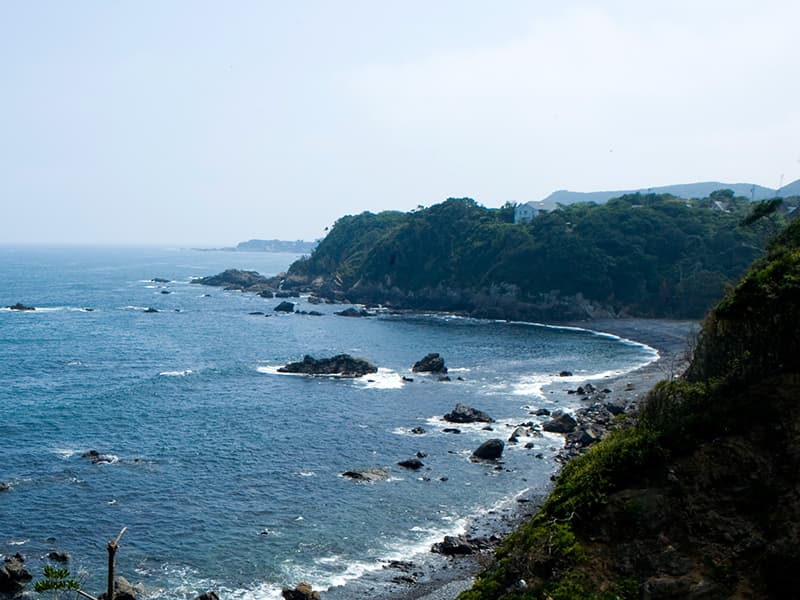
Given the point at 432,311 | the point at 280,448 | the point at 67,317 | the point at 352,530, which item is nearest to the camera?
the point at 352,530

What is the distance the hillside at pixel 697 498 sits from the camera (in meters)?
20.5

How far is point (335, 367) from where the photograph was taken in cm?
8206

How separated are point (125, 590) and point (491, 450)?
95.2 ft

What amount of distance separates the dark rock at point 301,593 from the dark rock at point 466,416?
3139 cm

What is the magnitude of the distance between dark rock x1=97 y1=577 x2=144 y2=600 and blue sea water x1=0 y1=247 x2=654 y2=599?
2.31ft

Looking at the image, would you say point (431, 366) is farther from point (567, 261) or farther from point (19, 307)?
point (19, 307)

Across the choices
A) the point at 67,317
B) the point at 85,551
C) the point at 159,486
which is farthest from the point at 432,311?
the point at 85,551

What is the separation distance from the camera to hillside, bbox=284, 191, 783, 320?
410 ft

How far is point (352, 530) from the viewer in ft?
131

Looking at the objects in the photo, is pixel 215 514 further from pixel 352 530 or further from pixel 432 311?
pixel 432 311

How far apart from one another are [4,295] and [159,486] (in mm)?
129450

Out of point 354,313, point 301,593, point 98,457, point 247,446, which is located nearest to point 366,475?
point 247,446

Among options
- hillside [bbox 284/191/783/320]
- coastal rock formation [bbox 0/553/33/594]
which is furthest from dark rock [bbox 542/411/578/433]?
hillside [bbox 284/191/783/320]

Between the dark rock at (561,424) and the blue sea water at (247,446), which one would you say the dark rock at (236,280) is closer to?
the blue sea water at (247,446)
